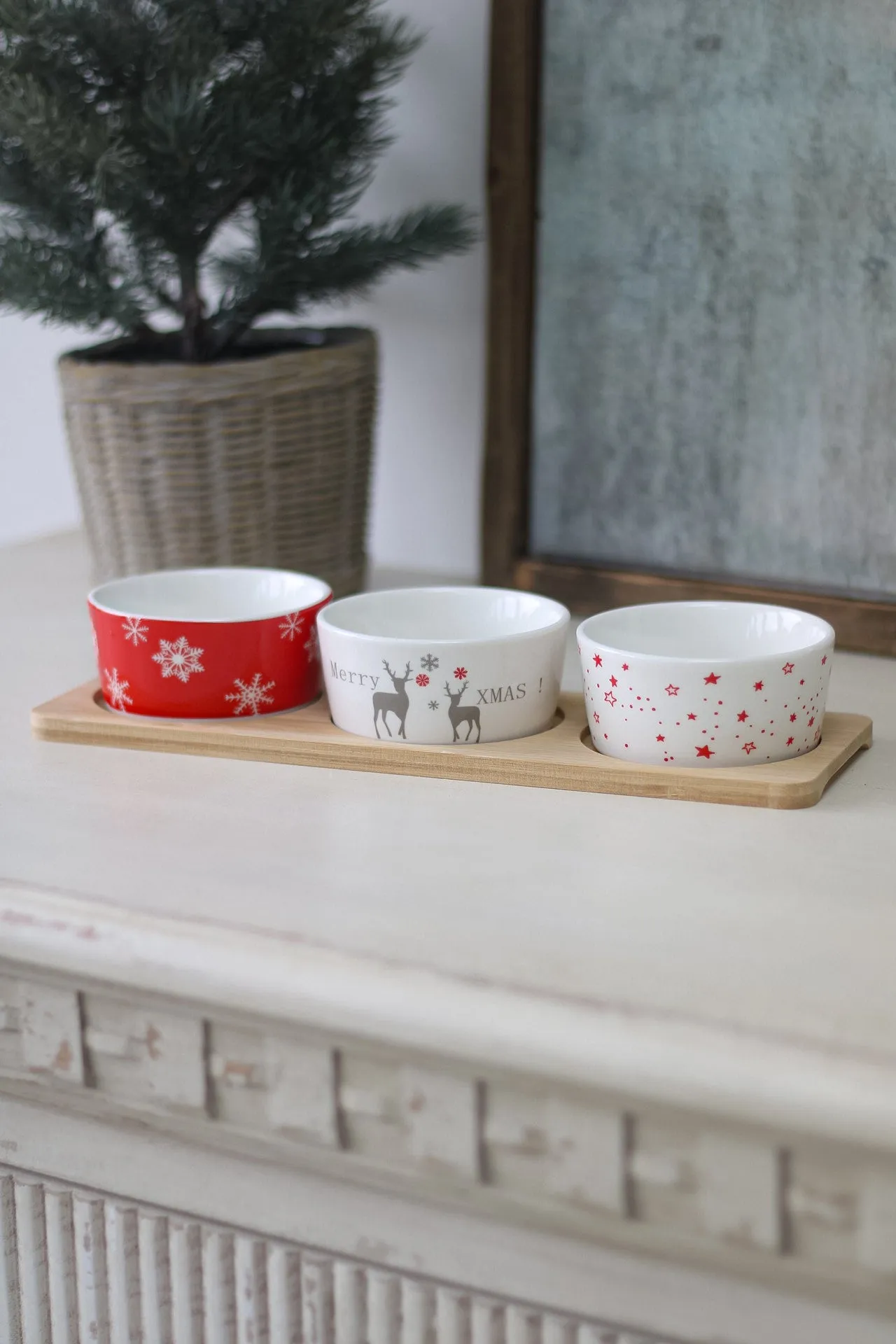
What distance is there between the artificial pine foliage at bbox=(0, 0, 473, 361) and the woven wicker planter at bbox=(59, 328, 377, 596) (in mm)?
41

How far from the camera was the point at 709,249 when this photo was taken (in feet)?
2.11

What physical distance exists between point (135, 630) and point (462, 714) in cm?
13

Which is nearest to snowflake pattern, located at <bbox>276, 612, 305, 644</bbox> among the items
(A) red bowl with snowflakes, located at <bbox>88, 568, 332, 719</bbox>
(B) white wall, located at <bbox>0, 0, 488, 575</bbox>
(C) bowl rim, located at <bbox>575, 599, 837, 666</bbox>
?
(A) red bowl with snowflakes, located at <bbox>88, 568, 332, 719</bbox>

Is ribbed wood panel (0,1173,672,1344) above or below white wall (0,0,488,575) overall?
below

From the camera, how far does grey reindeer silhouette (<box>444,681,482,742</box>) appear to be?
493 millimetres

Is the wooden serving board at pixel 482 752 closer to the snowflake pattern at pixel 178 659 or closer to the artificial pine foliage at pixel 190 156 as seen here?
the snowflake pattern at pixel 178 659

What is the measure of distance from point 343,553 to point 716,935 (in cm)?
41

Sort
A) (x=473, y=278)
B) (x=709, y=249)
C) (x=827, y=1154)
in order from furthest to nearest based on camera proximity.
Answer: (x=473, y=278) < (x=709, y=249) < (x=827, y=1154)

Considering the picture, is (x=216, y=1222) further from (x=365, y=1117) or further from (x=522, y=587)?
(x=522, y=587)

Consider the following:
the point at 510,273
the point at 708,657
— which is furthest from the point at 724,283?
the point at 708,657

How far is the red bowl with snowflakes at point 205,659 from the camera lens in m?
0.52

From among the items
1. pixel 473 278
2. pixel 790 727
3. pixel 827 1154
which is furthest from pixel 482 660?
pixel 473 278

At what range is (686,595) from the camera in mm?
671

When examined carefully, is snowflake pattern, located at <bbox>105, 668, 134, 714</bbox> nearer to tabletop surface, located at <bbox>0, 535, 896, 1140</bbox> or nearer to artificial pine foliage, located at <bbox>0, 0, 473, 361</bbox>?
tabletop surface, located at <bbox>0, 535, 896, 1140</bbox>
